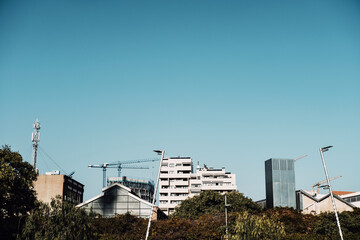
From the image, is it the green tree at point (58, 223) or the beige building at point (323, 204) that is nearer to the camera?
the green tree at point (58, 223)

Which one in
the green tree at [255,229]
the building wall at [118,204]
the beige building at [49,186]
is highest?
the beige building at [49,186]

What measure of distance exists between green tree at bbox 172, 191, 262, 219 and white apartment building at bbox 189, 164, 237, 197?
43391 millimetres

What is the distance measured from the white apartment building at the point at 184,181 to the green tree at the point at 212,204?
4400 centimetres

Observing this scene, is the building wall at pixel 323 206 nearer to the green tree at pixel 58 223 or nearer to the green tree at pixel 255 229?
the green tree at pixel 255 229

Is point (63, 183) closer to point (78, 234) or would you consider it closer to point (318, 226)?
point (318, 226)

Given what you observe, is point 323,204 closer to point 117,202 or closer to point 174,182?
point 117,202

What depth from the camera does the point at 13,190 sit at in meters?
55.8

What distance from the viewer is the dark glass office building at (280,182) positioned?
122 meters

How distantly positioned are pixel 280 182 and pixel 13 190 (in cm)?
8669

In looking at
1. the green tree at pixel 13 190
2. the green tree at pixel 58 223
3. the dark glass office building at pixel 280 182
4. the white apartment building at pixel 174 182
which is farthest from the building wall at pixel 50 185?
the green tree at pixel 58 223

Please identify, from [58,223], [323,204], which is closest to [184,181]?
[323,204]

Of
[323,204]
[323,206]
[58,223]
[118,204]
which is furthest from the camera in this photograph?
[323,204]

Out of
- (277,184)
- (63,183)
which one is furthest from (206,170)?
(63,183)

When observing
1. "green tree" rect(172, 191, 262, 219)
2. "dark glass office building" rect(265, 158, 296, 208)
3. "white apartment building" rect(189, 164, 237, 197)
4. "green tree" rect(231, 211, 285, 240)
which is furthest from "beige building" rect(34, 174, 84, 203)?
"green tree" rect(231, 211, 285, 240)
